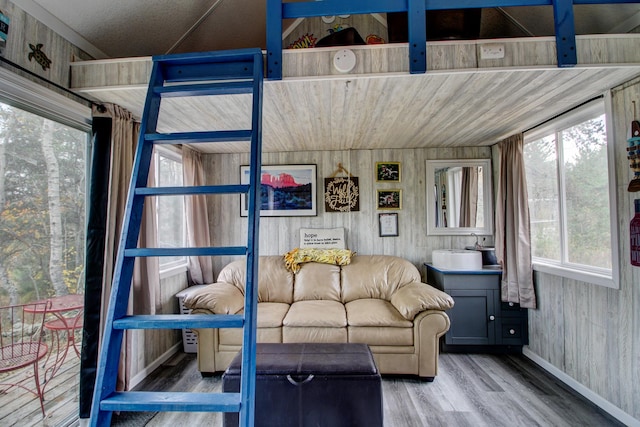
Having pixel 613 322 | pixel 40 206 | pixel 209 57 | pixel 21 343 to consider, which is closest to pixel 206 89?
pixel 209 57

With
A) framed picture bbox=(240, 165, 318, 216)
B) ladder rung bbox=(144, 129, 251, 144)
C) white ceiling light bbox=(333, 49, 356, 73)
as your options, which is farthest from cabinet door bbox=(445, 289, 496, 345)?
ladder rung bbox=(144, 129, 251, 144)

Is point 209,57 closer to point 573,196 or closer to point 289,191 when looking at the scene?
point 289,191

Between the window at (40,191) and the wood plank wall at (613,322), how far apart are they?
146 inches

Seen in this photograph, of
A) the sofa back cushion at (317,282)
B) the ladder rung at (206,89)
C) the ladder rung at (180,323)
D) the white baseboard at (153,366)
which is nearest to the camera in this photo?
the ladder rung at (180,323)

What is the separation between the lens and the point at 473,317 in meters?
3.03

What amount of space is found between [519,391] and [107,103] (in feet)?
12.8

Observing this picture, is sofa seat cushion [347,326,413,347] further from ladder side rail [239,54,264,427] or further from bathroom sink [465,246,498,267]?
Result: ladder side rail [239,54,264,427]

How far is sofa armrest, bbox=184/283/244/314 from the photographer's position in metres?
2.59

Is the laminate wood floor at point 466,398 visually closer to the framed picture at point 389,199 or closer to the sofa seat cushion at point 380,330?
the sofa seat cushion at point 380,330

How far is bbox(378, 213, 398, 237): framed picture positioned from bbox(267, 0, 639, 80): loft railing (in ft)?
7.11

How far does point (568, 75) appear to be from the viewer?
1791 mm

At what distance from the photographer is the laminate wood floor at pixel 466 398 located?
204 cm

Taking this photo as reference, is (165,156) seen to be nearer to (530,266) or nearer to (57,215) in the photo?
(57,215)

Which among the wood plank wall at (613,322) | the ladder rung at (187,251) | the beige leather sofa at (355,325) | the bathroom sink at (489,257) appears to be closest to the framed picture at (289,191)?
the beige leather sofa at (355,325)
